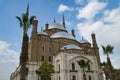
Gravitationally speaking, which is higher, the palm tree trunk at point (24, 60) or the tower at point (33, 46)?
the tower at point (33, 46)

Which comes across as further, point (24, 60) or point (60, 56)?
point (60, 56)

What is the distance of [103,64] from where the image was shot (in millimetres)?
33125

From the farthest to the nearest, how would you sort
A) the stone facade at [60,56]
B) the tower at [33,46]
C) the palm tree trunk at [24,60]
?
the tower at [33,46], the stone facade at [60,56], the palm tree trunk at [24,60]

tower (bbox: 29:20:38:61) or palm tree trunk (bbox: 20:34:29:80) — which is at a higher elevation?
tower (bbox: 29:20:38:61)

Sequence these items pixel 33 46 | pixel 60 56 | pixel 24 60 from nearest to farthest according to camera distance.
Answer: pixel 24 60, pixel 60 56, pixel 33 46

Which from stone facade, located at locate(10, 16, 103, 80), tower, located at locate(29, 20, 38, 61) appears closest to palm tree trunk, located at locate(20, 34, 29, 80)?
stone facade, located at locate(10, 16, 103, 80)

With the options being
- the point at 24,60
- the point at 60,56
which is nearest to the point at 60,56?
the point at 60,56

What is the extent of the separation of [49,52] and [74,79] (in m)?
11.0

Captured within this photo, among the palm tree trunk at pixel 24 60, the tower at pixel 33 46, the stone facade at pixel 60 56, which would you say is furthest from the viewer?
the tower at pixel 33 46

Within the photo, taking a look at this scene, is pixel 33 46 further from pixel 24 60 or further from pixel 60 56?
pixel 24 60

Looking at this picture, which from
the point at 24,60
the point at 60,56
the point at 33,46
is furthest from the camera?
the point at 33,46

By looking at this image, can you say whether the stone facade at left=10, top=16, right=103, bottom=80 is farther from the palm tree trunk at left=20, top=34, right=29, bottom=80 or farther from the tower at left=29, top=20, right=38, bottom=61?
the palm tree trunk at left=20, top=34, right=29, bottom=80

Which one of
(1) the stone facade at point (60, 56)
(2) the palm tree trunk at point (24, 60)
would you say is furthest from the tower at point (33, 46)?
(2) the palm tree trunk at point (24, 60)

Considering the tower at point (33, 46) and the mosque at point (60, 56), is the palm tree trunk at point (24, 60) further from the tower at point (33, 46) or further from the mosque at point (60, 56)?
the tower at point (33, 46)
